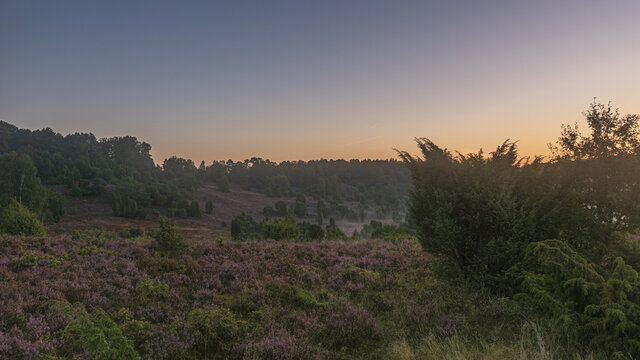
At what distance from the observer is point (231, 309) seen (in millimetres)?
7117

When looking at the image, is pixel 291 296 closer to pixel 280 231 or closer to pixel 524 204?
pixel 524 204

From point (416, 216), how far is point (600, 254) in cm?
473

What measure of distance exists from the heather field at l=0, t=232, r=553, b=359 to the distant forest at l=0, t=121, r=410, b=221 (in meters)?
46.9

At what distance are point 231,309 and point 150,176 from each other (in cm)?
11430

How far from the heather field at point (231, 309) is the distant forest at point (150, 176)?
46.9 m

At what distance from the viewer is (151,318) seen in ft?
20.9

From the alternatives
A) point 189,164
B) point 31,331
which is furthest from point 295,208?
point 189,164

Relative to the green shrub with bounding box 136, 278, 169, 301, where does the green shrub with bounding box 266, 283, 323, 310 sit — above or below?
below

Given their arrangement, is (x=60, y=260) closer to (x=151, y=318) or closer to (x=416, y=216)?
(x=151, y=318)

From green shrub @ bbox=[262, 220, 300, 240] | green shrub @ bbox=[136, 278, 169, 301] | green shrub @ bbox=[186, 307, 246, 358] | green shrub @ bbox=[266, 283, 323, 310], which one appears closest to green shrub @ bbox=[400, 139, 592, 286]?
green shrub @ bbox=[266, 283, 323, 310]

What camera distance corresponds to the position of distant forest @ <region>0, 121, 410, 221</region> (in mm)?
59162

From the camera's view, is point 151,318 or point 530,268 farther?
point 530,268

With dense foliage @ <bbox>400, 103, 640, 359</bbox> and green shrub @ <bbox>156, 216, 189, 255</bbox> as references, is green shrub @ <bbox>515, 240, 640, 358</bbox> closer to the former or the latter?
dense foliage @ <bbox>400, 103, 640, 359</bbox>

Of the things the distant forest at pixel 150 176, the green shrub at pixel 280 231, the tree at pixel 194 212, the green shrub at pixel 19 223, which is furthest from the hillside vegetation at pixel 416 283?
the tree at pixel 194 212
